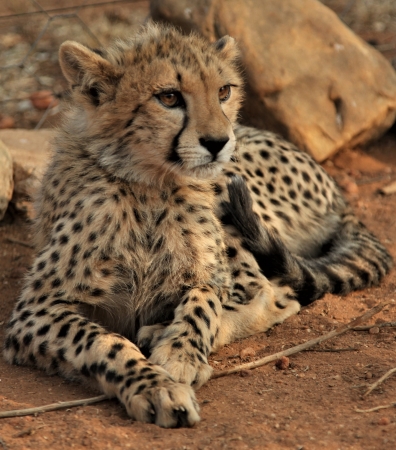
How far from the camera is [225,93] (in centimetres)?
242

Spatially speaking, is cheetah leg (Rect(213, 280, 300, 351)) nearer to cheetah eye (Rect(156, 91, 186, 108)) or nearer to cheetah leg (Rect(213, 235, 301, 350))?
cheetah leg (Rect(213, 235, 301, 350))

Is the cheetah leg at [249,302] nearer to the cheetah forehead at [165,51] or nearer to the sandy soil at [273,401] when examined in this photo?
the sandy soil at [273,401]

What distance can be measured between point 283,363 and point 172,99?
32.6 inches

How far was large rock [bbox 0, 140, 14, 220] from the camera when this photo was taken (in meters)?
3.28

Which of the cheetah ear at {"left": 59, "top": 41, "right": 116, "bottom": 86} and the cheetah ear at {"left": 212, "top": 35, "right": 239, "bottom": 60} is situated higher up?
the cheetah ear at {"left": 212, "top": 35, "right": 239, "bottom": 60}

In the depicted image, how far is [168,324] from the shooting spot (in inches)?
94.3

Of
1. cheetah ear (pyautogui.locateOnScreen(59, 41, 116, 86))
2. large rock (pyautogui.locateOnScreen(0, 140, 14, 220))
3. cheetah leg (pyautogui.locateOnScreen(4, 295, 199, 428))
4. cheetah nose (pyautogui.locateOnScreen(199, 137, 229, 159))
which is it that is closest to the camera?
cheetah leg (pyautogui.locateOnScreen(4, 295, 199, 428))

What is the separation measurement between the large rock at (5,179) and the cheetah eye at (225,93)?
1.23 meters

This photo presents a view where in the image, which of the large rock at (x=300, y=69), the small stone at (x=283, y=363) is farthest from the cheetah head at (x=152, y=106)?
the large rock at (x=300, y=69)

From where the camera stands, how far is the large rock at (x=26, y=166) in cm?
350

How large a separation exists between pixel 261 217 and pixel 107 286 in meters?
0.89

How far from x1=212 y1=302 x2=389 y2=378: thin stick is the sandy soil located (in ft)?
0.07

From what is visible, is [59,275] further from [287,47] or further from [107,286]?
[287,47]

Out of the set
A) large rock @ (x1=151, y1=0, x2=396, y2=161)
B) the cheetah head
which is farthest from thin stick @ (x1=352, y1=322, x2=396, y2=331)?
large rock @ (x1=151, y1=0, x2=396, y2=161)
